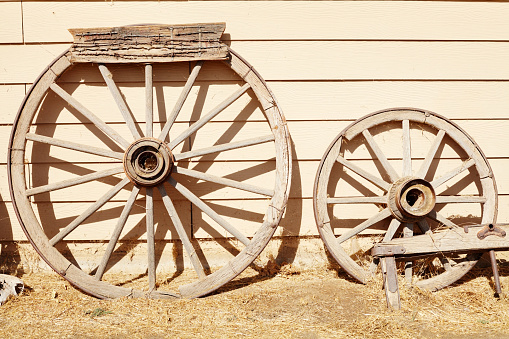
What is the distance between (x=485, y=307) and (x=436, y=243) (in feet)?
1.65

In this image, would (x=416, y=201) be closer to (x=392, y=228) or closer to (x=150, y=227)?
(x=392, y=228)

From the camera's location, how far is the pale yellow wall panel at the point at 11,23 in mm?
3088

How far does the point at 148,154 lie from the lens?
2.94 m

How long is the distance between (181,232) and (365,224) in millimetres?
1407

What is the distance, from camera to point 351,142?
328cm

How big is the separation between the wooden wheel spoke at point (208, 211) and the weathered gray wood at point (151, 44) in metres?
0.93

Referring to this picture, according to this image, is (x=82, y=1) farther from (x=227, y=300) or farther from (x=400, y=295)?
(x=400, y=295)

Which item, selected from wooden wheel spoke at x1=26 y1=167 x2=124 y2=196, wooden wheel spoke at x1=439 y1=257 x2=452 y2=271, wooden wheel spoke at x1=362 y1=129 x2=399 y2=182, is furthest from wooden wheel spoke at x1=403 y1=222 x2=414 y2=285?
wooden wheel spoke at x1=26 y1=167 x2=124 y2=196

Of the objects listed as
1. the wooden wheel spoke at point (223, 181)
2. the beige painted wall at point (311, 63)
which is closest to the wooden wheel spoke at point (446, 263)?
the beige painted wall at point (311, 63)

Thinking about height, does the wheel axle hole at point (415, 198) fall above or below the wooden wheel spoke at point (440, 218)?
above

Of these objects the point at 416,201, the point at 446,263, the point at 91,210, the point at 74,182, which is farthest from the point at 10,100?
the point at 446,263

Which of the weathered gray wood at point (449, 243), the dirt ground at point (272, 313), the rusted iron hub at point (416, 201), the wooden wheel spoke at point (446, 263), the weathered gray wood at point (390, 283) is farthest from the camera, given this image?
the wooden wheel spoke at point (446, 263)

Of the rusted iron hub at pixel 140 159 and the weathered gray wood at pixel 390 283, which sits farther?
the rusted iron hub at pixel 140 159

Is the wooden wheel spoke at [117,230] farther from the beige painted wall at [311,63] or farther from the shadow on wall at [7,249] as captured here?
the shadow on wall at [7,249]
